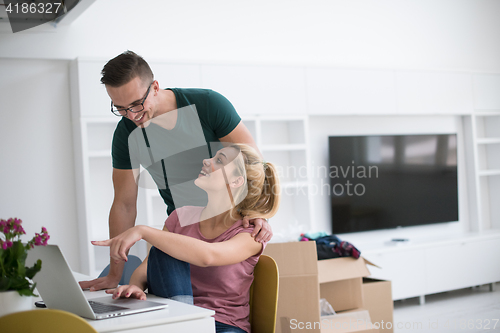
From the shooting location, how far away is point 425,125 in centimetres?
449

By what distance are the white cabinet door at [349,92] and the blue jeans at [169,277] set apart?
2.65 meters

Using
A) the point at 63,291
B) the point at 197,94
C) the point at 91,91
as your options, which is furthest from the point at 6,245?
the point at 91,91

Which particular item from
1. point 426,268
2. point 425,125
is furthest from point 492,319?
point 425,125

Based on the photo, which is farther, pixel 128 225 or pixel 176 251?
pixel 128 225

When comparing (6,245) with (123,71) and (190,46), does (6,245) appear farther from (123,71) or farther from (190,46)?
(190,46)

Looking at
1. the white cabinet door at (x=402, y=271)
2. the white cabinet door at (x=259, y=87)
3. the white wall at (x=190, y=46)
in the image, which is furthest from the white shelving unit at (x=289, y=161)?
the white cabinet door at (x=402, y=271)

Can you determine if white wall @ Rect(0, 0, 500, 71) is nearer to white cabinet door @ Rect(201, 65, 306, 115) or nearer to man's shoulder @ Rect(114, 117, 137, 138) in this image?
white cabinet door @ Rect(201, 65, 306, 115)

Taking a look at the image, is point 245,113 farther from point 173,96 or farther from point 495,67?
point 495,67

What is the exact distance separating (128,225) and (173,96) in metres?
0.54

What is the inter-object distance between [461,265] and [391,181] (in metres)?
0.90

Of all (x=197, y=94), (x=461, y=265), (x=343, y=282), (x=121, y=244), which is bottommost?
(x=461, y=265)

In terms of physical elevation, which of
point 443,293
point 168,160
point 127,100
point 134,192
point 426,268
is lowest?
point 443,293

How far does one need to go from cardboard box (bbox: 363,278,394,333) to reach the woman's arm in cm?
163

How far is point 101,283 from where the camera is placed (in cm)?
148
